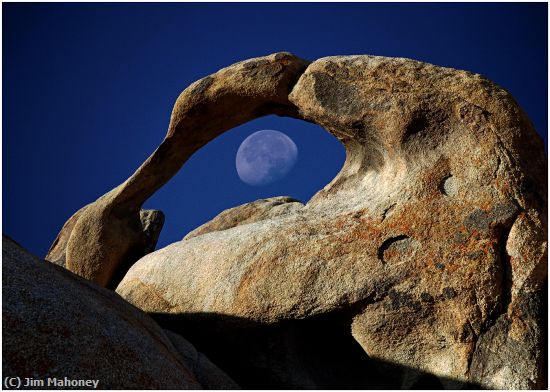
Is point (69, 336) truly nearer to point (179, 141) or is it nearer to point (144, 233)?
point (179, 141)

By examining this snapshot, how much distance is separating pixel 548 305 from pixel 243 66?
4286 millimetres

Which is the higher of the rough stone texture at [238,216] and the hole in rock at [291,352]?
the rough stone texture at [238,216]

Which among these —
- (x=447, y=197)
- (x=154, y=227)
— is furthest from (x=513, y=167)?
(x=154, y=227)

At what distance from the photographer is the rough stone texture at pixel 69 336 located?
284cm

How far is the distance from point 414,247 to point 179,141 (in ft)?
12.8

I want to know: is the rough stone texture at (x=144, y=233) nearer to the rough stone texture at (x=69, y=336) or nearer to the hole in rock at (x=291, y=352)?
the hole in rock at (x=291, y=352)

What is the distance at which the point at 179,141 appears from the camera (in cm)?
775

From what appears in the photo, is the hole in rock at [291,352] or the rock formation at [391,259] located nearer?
the rock formation at [391,259]

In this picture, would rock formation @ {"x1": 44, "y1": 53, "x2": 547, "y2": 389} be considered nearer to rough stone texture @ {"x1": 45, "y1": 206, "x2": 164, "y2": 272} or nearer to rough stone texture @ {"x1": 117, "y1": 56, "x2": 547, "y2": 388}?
rough stone texture @ {"x1": 117, "y1": 56, "x2": 547, "y2": 388}

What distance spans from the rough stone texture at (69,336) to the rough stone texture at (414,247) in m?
1.72

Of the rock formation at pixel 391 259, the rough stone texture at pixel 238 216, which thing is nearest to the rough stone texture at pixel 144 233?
the rough stone texture at pixel 238 216

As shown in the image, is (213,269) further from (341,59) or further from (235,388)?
(341,59)

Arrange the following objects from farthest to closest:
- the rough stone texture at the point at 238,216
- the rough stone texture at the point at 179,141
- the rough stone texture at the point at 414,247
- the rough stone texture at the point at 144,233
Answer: the rough stone texture at the point at 144,233 → the rough stone texture at the point at 238,216 → the rough stone texture at the point at 179,141 → the rough stone texture at the point at 414,247

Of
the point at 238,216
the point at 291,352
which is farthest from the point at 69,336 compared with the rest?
the point at 238,216
